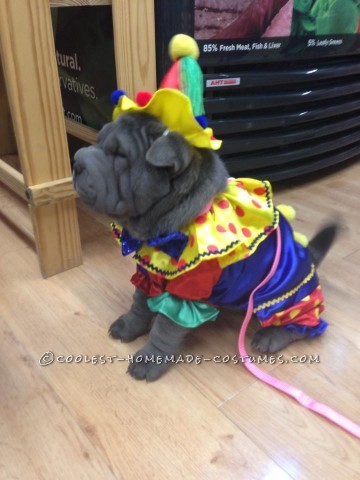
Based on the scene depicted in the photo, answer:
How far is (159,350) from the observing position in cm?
64

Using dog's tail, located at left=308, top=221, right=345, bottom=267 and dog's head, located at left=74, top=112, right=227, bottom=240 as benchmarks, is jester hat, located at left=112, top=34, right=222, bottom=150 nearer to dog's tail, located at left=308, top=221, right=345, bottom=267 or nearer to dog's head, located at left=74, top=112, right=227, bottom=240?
dog's head, located at left=74, top=112, right=227, bottom=240

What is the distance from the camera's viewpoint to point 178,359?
26.7 inches

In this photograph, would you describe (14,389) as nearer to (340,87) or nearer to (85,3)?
(85,3)

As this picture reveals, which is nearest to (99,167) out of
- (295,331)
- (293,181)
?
(295,331)

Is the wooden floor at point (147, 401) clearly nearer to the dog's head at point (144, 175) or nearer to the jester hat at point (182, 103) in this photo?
the dog's head at point (144, 175)

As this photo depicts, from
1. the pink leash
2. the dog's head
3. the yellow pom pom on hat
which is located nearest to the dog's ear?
the dog's head

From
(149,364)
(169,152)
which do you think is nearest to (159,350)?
(149,364)

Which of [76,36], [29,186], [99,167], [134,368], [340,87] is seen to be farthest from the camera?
[340,87]

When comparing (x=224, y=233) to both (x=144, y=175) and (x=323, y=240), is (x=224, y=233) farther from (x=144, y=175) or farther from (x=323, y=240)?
(x=323, y=240)

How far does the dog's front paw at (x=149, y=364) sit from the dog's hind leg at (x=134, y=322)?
0.06 meters

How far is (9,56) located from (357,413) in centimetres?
74

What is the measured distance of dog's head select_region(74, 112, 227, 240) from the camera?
0.51 m

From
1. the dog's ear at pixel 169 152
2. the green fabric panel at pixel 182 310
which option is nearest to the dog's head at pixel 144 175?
the dog's ear at pixel 169 152

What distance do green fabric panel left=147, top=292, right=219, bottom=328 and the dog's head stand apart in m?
0.11
